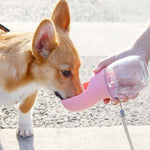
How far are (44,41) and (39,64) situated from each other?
0.23 metres

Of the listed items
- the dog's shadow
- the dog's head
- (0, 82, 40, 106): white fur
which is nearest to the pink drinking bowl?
the dog's head

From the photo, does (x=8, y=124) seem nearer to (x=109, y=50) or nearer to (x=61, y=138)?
(x=61, y=138)

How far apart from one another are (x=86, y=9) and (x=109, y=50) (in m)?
2.04

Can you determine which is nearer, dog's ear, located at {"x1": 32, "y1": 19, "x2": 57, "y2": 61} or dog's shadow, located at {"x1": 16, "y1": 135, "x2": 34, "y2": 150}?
dog's ear, located at {"x1": 32, "y1": 19, "x2": 57, "y2": 61}

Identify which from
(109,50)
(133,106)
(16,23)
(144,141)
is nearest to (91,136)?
(144,141)

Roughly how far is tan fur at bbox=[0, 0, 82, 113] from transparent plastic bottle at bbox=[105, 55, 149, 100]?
0.40 metres

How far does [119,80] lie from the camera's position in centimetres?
296

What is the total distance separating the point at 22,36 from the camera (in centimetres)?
342

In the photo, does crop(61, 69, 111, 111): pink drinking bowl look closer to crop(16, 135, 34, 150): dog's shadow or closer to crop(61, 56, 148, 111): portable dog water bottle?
crop(61, 56, 148, 111): portable dog water bottle

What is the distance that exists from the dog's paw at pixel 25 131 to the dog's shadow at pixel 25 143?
0.04 meters

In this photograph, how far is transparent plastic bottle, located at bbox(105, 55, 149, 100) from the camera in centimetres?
289

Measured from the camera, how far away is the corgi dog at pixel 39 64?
3.17 metres

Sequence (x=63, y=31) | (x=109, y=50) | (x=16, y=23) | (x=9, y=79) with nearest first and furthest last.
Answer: (x=9, y=79)
(x=63, y=31)
(x=109, y=50)
(x=16, y=23)

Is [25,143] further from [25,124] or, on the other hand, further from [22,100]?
[22,100]
